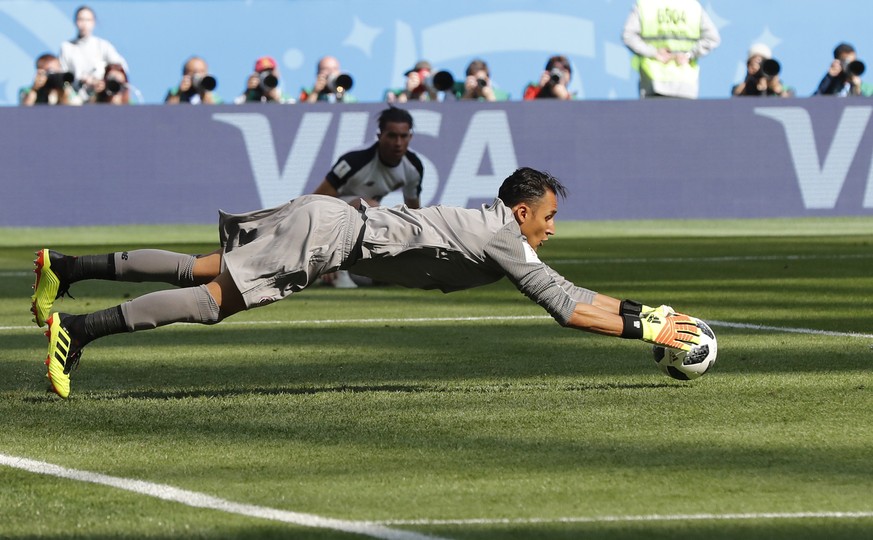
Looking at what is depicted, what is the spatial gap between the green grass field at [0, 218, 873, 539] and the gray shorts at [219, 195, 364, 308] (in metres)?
0.51

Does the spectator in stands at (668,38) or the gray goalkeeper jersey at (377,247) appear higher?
the gray goalkeeper jersey at (377,247)

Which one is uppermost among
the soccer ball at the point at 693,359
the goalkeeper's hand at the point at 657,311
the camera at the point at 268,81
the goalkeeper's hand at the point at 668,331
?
the goalkeeper's hand at the point at 657,311

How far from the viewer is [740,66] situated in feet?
81.7

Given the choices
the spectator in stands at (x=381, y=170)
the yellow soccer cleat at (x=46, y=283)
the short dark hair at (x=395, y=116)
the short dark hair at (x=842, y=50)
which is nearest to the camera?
the yellow soccer cleat at (x=46, y=283)

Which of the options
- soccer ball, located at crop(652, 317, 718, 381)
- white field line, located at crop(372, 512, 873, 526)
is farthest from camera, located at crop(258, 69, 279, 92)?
white field line, located at crop(372, 512, 873, 526)

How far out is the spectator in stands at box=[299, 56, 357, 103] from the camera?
21.4 m

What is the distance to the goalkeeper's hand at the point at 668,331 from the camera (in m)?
6.95

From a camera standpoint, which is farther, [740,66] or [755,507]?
[740,66]

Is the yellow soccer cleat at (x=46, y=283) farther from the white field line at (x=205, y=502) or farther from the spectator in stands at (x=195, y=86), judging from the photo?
the spectator in stands at (x=195, y=86)

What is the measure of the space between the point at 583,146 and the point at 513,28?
3.76m

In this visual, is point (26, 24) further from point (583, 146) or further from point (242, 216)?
point (242, 216)

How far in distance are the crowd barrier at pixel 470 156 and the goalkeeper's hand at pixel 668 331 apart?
539 inches

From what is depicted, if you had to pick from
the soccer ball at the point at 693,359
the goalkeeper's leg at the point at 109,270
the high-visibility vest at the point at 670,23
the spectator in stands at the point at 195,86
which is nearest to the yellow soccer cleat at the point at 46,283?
the goalkeeper's leg at the point at 109,270

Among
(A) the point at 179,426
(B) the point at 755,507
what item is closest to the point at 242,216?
(A) the point at 179,426
